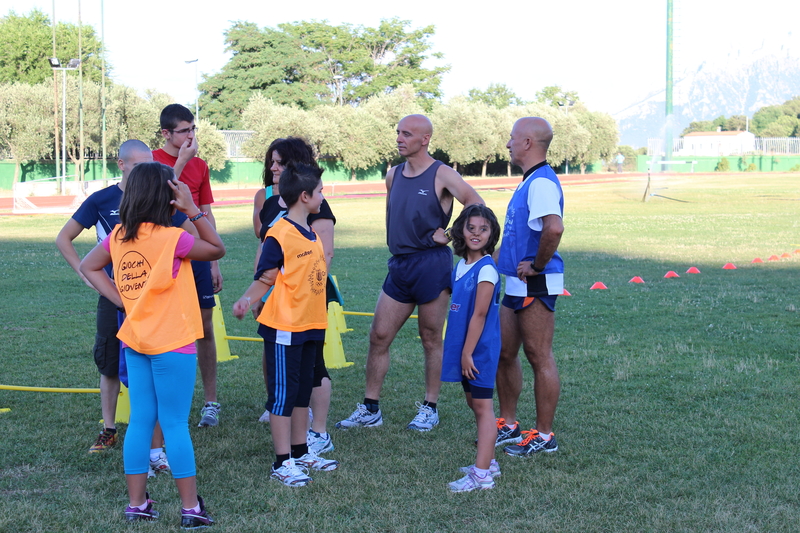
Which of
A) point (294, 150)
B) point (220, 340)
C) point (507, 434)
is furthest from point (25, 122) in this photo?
point (507, 434)

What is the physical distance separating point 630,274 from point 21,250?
12508mm

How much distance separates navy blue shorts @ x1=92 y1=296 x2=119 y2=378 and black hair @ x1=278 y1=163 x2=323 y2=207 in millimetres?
1324

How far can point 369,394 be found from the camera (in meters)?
5.50

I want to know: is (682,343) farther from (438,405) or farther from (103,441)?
(103,441)

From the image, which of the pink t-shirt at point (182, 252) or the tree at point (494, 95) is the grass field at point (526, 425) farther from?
the tree at point (494, 95)

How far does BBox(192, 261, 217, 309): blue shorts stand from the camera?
512cm

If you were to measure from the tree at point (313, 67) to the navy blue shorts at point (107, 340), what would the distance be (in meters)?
67.6

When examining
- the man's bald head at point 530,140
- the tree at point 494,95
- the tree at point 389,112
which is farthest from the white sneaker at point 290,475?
the tree at point 494,95

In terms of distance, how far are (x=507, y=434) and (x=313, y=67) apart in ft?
245

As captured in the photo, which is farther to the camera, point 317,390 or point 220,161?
point 220,161

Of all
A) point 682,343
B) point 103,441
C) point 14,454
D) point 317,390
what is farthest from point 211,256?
point 682,343

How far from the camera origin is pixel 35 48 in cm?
5900

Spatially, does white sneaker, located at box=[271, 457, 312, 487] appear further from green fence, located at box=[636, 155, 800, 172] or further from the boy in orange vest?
green fence, located at box=[636, 155, 800, 172]

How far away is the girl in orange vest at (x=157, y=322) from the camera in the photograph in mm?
3572
